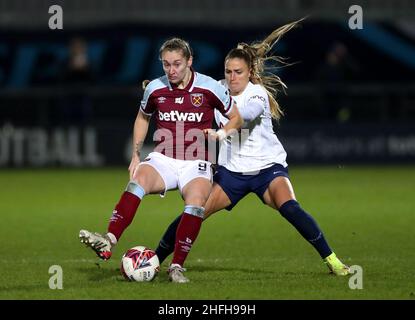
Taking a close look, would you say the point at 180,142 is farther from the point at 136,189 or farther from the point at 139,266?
the point at 139,266

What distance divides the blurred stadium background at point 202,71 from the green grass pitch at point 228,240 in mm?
786

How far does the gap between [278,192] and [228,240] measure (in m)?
2.67

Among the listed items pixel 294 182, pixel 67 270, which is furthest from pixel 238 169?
pixel 294 182

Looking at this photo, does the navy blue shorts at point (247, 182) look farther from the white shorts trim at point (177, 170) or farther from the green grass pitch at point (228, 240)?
the green grass pitch at point (228, 240)

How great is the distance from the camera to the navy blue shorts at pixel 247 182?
8.91m

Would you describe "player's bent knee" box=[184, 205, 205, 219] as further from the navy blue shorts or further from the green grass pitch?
the navy blue shorts

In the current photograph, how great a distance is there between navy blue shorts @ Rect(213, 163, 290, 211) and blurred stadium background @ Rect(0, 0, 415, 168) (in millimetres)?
10810

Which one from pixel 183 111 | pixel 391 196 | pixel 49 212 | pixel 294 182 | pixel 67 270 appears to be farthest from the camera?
pixel 294 182

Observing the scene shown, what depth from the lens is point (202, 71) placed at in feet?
65.1

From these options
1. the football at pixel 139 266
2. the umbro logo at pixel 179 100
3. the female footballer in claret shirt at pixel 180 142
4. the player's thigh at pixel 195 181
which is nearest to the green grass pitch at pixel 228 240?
the football at pixel 139 266

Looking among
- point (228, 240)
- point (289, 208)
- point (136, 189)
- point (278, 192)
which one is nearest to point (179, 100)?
point (136, 189)
